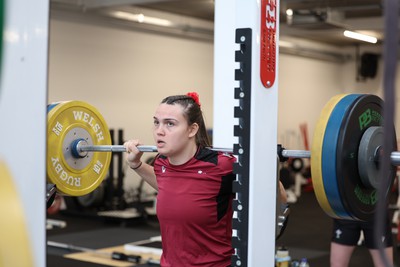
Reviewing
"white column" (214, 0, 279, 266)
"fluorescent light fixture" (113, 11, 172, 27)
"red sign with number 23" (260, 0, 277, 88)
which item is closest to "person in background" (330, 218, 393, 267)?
"white column" (214, 0, 279, 266)

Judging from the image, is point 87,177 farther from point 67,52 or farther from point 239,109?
point 67,52

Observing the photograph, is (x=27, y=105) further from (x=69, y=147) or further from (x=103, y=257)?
(x=103, y=257)

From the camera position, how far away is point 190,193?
205 centimetres

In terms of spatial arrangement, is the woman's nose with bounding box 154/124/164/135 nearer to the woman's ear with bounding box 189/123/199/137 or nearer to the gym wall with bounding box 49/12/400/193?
the woman's ear with bounding box 189/123/199/137

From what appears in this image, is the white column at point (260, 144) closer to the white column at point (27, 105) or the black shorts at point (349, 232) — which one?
the white column at point (27, 105)

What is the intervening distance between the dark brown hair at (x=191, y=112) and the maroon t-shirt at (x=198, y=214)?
0.11m

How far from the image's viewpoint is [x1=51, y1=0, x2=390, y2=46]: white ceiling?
8930 mm

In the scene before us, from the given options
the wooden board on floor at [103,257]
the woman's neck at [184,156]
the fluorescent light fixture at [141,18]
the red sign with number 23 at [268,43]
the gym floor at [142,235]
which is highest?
the fluorescent light fixture at [141,18]

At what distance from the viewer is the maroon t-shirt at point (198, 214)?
2.03 m

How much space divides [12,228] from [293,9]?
32.2 feet

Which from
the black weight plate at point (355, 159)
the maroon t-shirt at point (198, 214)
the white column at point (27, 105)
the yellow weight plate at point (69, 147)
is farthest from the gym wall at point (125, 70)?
the white column at point (27, 105)

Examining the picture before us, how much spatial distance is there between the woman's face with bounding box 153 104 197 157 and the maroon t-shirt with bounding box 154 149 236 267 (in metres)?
0.07

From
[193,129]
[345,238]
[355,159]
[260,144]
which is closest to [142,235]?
[345,238]

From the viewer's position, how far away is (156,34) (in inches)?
410
